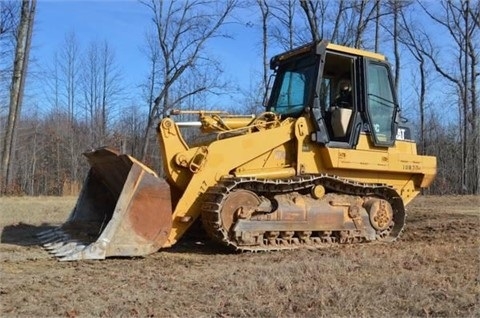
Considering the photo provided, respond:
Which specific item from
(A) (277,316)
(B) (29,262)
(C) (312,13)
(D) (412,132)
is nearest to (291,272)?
(A) (277,316)

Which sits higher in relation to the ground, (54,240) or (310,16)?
(310,16)

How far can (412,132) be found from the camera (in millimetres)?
9391

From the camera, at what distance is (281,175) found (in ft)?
25.8

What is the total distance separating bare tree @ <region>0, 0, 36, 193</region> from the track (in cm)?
1621

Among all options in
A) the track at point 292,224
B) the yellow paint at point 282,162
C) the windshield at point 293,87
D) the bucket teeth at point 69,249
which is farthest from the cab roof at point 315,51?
the bucket teeth at point 69,249

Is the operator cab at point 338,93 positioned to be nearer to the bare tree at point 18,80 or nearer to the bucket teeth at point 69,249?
the bucket teeth at point 69,249

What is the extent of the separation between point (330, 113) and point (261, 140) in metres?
1.29

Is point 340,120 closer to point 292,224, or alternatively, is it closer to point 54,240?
point 292,224

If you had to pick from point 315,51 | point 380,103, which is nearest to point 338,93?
point 380,103

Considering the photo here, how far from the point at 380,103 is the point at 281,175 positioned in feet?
7.04

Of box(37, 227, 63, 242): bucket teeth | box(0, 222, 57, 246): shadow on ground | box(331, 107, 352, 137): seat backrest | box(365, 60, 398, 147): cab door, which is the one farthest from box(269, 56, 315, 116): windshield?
box(0, 222, 57, 246): shadow on ground

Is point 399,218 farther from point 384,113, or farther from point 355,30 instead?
point 355,30

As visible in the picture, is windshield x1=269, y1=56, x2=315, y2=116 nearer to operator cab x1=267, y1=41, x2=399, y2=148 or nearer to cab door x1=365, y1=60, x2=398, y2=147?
operator cab x1=267, y1=41, x2=399, y2=148

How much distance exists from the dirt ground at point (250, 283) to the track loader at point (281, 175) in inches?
13.7
